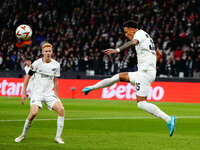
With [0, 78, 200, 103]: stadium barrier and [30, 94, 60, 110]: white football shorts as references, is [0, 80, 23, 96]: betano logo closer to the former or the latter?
[0, 78, 200, 103]: stadium barrier

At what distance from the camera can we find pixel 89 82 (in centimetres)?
3053

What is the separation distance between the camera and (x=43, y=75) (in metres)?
11.9

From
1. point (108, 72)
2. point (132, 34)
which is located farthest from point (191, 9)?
point (132, 34)

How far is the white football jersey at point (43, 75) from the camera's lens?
11.8 m

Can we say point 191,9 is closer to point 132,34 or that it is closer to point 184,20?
point 184,20

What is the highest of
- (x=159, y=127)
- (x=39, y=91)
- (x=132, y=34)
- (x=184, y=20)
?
(x=184, y=20)

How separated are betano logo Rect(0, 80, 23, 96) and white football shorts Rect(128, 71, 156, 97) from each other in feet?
68.3

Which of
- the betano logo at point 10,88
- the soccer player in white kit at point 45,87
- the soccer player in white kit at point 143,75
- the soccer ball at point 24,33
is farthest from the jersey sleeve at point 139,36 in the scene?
the betano logo at point 10,88

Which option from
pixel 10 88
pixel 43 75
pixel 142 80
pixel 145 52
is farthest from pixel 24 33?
pixel 10 88

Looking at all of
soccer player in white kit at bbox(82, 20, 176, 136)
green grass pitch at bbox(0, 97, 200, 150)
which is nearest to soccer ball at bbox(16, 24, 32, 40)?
green grass pitch at bbox(0, 97, 200, 150)

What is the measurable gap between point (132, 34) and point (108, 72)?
1862 centimetres

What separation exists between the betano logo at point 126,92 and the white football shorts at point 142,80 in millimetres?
17107

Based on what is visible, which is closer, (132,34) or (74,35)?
(132,34)

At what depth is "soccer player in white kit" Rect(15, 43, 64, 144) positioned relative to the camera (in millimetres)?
11516
